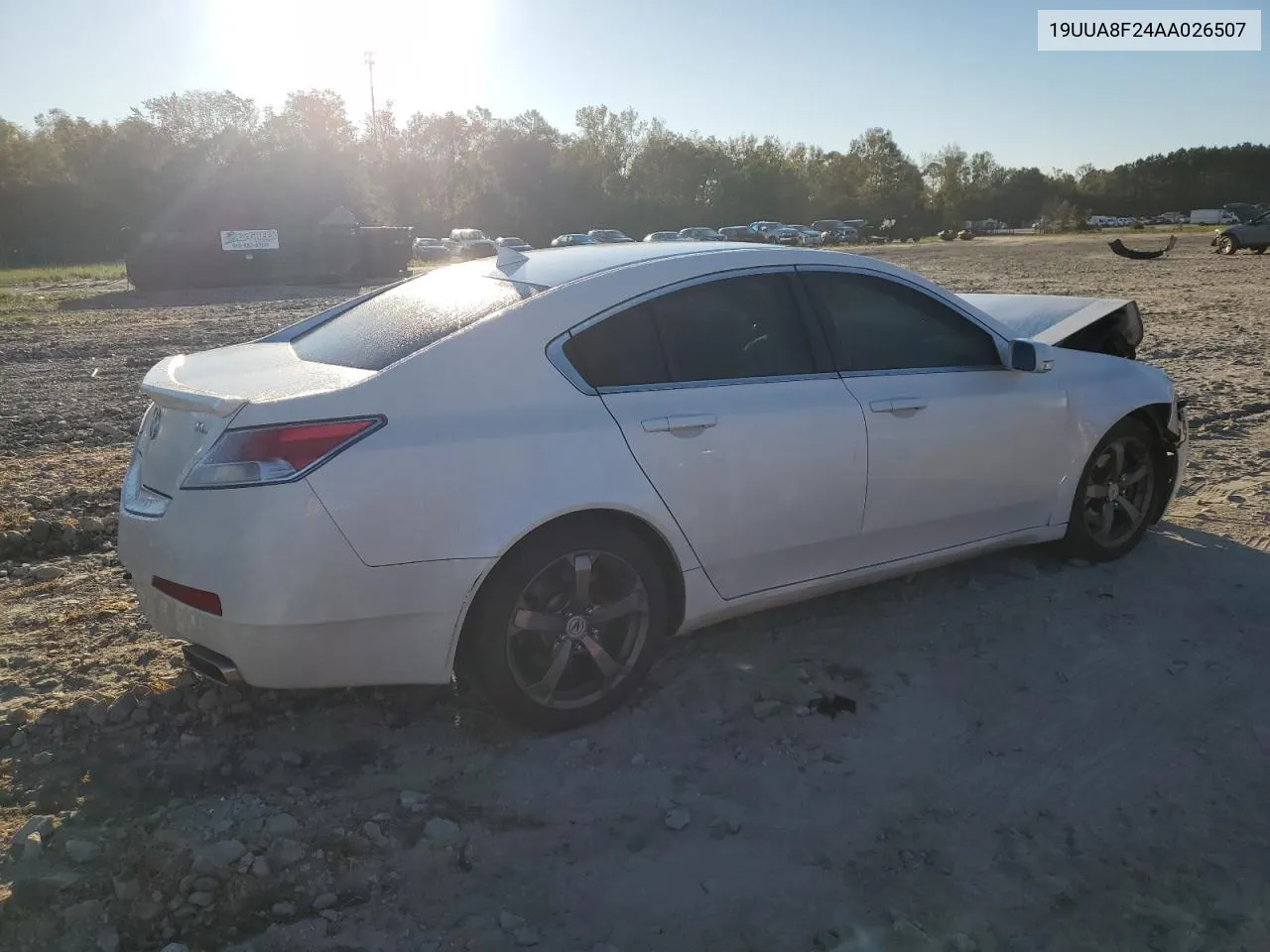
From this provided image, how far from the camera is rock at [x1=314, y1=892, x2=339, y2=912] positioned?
2.58 meters

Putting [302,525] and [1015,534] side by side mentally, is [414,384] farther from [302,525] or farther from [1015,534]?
[1015,534]

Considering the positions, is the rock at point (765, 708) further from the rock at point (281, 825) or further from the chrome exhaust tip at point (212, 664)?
the chrome exhaust tip at point (212, 664)

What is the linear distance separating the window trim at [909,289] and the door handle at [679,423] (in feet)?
2.27

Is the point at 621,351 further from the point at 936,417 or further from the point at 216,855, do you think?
the point at 216,855

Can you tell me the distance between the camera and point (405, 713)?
3.58 metres

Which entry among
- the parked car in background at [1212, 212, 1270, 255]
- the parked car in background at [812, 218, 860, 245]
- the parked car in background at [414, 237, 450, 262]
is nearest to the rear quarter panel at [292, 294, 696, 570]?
the parked car in background at [1212, 212, 1270, 255]

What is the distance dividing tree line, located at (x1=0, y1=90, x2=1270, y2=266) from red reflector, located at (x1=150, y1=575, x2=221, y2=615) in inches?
1048

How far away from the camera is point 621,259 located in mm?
3828

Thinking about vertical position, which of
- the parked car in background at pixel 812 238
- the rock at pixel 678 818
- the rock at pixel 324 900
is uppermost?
the parked car in background at pixel 812 238

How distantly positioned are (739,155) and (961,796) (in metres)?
102

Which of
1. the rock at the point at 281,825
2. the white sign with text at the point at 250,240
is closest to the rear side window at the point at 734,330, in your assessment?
the rock at the point at 281,825

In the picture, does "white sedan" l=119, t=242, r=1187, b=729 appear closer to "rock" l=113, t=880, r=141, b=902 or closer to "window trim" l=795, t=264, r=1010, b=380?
"window trim" l=795, t=264, r=1010, b=380

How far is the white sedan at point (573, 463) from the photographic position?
9.73ft

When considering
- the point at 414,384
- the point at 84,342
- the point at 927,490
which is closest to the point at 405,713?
the point at 414,384
